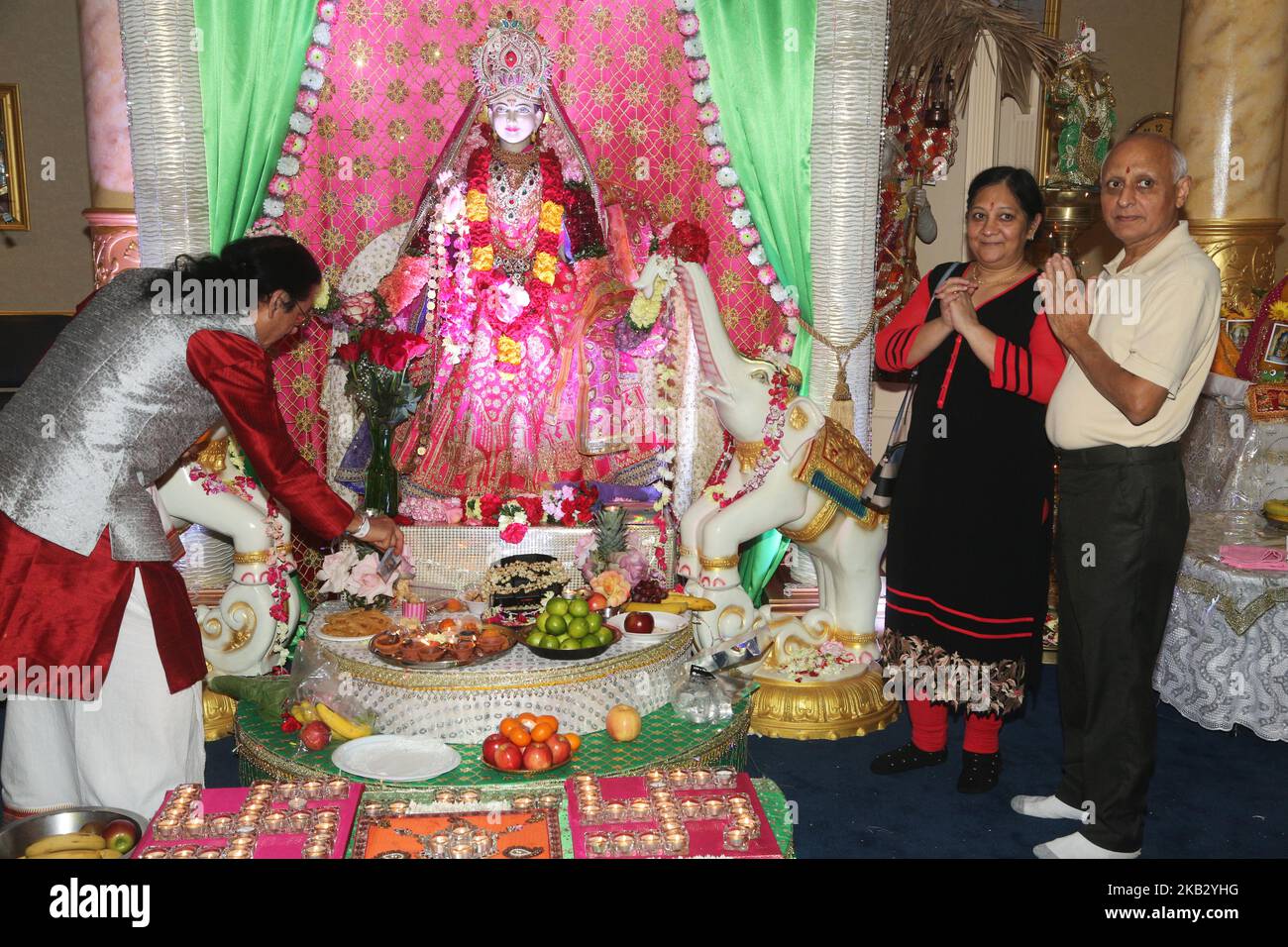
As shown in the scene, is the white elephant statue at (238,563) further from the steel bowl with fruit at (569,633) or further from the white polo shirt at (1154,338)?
the white polo shirt at (1154,338)

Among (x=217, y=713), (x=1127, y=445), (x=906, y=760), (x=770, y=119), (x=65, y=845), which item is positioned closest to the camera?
(x=65, y=845)

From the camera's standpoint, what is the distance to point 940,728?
15.5 feet

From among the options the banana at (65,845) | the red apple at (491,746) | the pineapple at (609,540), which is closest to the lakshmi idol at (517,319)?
the pineapple at (609,540)

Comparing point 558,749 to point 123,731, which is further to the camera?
point 558,749

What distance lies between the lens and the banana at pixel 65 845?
2844mm

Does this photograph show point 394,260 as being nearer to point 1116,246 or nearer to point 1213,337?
point 1213,337

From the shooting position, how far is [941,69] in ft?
24.9

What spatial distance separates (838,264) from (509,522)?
228 cm

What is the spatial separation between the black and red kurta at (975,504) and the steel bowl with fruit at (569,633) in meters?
1.24

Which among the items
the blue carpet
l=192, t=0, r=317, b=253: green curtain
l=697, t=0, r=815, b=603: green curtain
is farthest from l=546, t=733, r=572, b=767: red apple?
l=192, t=0, r=317, b=253: green curtain

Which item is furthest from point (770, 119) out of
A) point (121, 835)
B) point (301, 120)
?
point (121, 835)

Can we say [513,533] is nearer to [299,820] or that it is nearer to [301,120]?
[301,120]

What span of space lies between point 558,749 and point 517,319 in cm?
312

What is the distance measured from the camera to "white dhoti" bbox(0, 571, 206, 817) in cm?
346
